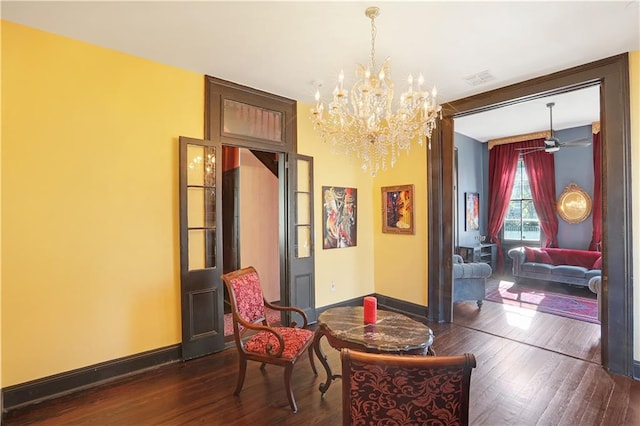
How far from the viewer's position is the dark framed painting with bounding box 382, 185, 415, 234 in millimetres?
4777

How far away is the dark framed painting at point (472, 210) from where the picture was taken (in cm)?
749

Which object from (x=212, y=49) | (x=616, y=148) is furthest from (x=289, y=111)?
(x=616, y=148)

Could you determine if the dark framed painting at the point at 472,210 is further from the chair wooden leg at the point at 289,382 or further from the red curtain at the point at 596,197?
the chair wooden leg at the point at 289,382

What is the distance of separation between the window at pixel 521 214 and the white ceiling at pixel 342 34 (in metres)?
5.08

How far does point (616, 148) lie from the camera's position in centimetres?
304

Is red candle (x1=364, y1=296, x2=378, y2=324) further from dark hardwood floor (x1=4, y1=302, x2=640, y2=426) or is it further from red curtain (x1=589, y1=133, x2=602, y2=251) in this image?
red curtain (x1=589, y1=133, x2=602, y2=251)

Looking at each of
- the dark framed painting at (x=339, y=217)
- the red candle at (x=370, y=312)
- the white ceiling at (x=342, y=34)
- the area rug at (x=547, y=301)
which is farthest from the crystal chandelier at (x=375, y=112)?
the area rug at (x=547, y=301)

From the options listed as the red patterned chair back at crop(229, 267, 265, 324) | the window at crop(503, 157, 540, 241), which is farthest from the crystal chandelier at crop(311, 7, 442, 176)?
the window at crop(503, 157, 540, 241)

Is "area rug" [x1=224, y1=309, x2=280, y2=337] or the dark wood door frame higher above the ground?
the dark wood door frame

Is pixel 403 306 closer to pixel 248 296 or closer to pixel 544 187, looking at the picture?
pixel 248 296

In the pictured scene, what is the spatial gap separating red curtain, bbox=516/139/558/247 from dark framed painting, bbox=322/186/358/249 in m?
5.16

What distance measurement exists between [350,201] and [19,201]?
3877mm

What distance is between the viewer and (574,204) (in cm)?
684

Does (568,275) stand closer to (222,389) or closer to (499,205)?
(499,205)
